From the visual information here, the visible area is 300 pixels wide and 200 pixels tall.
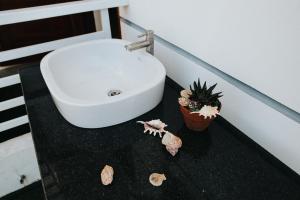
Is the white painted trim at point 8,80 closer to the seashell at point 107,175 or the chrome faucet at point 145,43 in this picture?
the chrome faucet at point 145,43

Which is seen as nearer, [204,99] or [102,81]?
[204,99]

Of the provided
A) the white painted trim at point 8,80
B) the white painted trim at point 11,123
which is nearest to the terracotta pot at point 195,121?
the white painted trim at point 8,80

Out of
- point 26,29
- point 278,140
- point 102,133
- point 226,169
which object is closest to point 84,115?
point 102,133

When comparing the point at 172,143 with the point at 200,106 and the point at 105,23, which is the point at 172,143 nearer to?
the point at 200,106

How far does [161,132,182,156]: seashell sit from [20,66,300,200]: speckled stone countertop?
19mm

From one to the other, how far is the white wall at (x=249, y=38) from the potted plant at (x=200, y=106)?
0.11 metres

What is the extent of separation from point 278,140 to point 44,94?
0.85 meters

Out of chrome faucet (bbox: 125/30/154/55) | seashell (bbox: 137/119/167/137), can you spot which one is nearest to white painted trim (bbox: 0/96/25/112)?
chrome faucet (bbox: 125/30/154/55)

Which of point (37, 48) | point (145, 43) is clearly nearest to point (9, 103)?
point (37, 48)

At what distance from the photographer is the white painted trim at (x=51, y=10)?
99 centimetres

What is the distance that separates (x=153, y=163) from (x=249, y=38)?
1.44 feet

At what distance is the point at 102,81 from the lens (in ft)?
3.46

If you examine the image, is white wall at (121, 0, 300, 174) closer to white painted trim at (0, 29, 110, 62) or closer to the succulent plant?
the succulent plant

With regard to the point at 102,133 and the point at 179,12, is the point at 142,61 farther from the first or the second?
the point at 102,133
